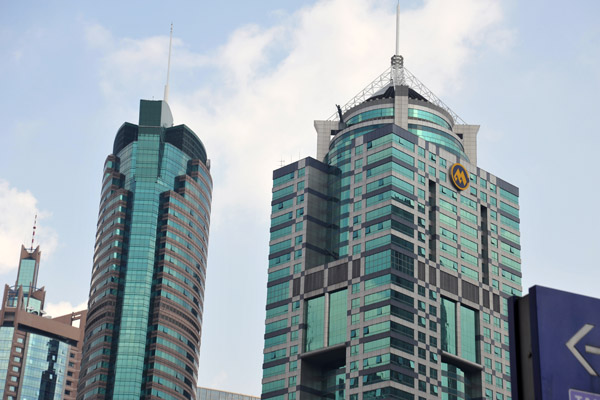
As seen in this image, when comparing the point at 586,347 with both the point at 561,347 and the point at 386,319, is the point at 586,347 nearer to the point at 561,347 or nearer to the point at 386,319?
the point at 561,347

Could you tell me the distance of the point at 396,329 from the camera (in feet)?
595

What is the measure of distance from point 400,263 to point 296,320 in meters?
23.8

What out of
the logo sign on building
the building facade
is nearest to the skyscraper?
the building facade

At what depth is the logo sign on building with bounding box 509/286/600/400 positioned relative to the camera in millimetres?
35688

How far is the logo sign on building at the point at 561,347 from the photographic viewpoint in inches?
1405

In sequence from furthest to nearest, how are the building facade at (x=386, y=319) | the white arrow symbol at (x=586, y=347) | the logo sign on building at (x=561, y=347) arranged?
the building facade at (x=386, y=319) → the white arrow symbol at (x=586, y=347) → the logo sign on building at (x=561, y=347)

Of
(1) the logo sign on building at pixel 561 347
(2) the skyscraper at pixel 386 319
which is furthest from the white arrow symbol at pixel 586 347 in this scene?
(2) the skyscraper at pixel 386 319

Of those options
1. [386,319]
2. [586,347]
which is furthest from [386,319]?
[586,347]

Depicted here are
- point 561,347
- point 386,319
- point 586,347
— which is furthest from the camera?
point 386,319

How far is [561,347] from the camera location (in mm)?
36250

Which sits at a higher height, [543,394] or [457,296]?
[457,296]

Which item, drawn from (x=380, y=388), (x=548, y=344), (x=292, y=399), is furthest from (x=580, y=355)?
(x=292, y=399)

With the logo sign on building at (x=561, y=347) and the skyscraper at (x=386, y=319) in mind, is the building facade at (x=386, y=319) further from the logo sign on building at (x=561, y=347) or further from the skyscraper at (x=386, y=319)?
the logo sign on building at (x=561, y=347)

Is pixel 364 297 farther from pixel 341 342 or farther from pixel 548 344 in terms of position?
pixel 548 344
